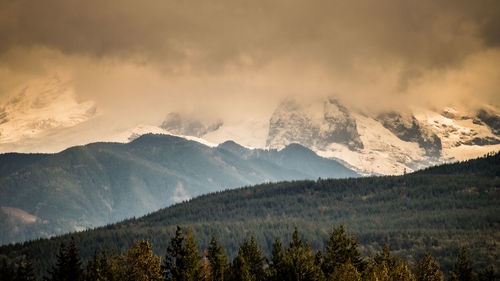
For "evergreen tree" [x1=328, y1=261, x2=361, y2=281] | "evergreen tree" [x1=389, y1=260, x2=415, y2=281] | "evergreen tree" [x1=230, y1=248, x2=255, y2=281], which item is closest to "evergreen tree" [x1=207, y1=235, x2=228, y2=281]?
"evergreen tree" [x1=230, y1=248, x2=255, y2=281]

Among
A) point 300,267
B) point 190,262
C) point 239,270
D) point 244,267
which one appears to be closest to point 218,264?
point 239,270

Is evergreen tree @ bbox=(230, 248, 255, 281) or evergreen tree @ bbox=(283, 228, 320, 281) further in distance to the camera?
evergreen tree @ bbox=(230, 248, 255, 281)

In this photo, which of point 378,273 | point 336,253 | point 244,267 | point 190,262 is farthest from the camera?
point 336,253

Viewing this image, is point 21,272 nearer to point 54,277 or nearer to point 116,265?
point 54,277

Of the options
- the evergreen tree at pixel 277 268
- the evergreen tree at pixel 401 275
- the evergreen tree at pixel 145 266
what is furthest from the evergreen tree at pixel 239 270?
the evergreen tree at pixel 401 275

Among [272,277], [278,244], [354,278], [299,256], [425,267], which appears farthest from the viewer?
[425,267]

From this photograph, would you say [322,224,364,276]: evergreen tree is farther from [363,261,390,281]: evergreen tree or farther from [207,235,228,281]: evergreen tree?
[207,235,228,281]: evergreen tree

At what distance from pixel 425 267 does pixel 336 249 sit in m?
26.6

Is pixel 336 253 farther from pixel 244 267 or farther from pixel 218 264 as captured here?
pixel 218 264

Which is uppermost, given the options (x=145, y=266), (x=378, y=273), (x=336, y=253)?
(x=336, y=253)

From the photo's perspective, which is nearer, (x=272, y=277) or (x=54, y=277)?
(x=272, y=277)

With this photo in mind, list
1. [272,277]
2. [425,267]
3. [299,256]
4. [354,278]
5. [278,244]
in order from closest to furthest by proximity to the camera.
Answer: [354,278] → [299,256] → [272,277] → [278,244] → [425,267]

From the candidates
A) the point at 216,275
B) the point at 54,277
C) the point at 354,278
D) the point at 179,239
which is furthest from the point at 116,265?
the point at 354,278

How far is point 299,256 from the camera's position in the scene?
121 metres
